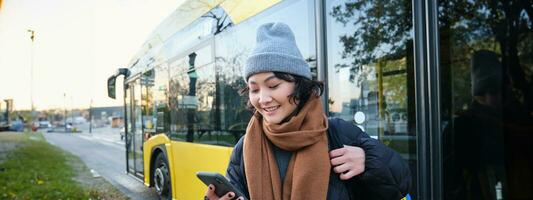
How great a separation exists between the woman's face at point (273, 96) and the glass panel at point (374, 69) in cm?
122

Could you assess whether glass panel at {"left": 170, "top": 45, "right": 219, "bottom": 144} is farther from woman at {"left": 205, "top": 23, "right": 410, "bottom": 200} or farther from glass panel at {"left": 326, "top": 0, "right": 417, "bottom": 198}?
woman at {"left": 205, "top": 23, "right": 410, "bottom": 200}

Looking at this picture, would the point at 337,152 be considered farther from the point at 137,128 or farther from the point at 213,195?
the point at 137,128

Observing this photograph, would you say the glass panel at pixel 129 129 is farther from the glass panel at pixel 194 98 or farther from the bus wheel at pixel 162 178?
the glass panel at pixel 194 98

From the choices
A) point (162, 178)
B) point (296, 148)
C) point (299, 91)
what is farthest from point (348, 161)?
point (162, 178)

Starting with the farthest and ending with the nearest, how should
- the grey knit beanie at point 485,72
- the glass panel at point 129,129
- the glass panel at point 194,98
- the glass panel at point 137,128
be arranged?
1. the glass panel at point 129,129
2. the glass panel at point 137,128
3. the glass panel at point 194,98
4. the grey knit beanie at point 485,72

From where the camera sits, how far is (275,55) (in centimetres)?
129

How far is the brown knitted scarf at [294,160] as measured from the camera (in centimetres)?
122

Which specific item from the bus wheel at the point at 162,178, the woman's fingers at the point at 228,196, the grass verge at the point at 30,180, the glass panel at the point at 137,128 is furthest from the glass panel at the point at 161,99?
the woman's fingers at the point at 228,196

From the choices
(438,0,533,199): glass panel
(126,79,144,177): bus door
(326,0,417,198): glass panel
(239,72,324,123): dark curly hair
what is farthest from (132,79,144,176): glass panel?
(239,72,324,123): dark curly hair

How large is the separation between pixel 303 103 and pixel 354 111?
138cm

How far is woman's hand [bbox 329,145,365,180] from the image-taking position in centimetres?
124

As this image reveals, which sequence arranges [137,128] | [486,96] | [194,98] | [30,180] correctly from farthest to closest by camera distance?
[137,128] → [30,180] → [194,98] → [486,96]

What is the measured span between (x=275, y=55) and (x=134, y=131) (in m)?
6.63

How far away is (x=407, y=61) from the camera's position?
2.40m
